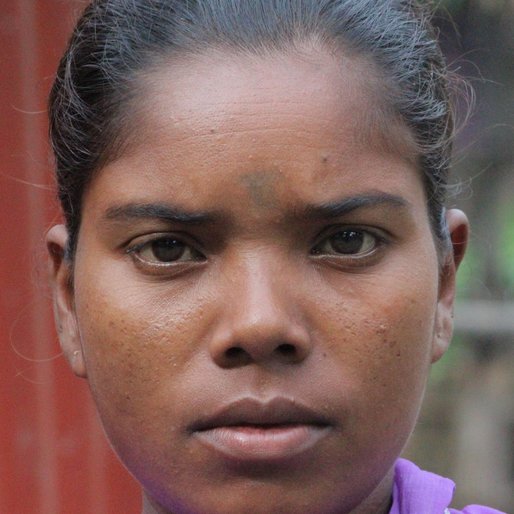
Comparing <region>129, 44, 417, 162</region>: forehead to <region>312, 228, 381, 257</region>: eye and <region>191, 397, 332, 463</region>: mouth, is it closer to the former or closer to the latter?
<region>312, 228, 381, 257</region>: eye

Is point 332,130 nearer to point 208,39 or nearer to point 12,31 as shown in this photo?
point 208,39

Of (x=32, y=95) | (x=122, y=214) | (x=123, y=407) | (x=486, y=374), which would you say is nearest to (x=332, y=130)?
(x=122, y=214)

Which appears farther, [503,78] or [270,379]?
[503,78]

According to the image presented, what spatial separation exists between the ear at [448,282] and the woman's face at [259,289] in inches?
5.9

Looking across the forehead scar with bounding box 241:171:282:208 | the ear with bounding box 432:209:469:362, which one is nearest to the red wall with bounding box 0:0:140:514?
the ear with bounding box 432:209:469:362

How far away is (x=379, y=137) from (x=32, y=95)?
1.54 m

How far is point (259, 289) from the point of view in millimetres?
1477

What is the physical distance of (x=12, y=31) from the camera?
9.36ft

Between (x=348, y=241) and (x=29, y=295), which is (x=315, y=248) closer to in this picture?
(x=348, y=241)

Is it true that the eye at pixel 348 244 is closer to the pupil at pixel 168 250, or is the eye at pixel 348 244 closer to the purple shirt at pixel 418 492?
the pupil at pixel 168 250

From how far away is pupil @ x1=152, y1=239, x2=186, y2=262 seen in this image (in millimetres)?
1597

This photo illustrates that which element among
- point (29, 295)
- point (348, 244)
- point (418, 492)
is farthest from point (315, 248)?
point (29, 295)

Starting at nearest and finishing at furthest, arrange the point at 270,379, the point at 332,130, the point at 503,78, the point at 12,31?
the point at 270,379 → the point at 332,130 → the point at 12,31 → the point at 503,78

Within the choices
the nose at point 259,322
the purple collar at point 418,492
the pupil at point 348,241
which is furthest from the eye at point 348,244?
the purple collar at point 418,492
